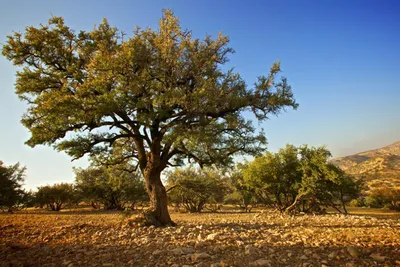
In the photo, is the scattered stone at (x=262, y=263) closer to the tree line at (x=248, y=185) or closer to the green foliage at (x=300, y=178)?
the tree line at (x=248, y=185)

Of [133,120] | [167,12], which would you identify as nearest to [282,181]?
[133,120]

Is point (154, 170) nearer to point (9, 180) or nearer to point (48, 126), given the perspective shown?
point (48, 126)

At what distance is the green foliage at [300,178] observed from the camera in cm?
1911

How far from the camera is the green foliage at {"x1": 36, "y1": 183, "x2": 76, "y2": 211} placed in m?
28.4

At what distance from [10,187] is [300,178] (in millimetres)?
29583

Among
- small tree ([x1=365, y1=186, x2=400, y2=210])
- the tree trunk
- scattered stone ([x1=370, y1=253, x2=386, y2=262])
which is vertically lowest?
small tree ([x1=365, y1=186, x2=400, y2=210])

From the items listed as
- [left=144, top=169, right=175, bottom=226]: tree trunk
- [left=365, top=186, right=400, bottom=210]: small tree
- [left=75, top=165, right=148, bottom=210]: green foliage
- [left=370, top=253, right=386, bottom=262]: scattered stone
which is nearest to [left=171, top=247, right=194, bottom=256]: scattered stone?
[left=370, top=253, right=386, bottom=262]: scattered stone

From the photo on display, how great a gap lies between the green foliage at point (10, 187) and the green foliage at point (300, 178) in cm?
2445

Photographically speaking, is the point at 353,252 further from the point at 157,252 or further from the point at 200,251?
the point at 157,252

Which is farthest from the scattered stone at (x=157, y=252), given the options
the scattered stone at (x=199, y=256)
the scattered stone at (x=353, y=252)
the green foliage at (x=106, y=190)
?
the green foliage at (x=106, y=190)

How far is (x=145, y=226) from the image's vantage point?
9.63m

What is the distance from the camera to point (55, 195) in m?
29.7

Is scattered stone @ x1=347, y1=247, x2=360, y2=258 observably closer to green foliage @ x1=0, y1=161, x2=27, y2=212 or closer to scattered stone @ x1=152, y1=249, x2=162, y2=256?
scattered stone @ x1=152, y1=249, x2=162, y2=256

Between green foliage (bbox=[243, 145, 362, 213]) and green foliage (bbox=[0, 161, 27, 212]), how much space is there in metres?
24.4
